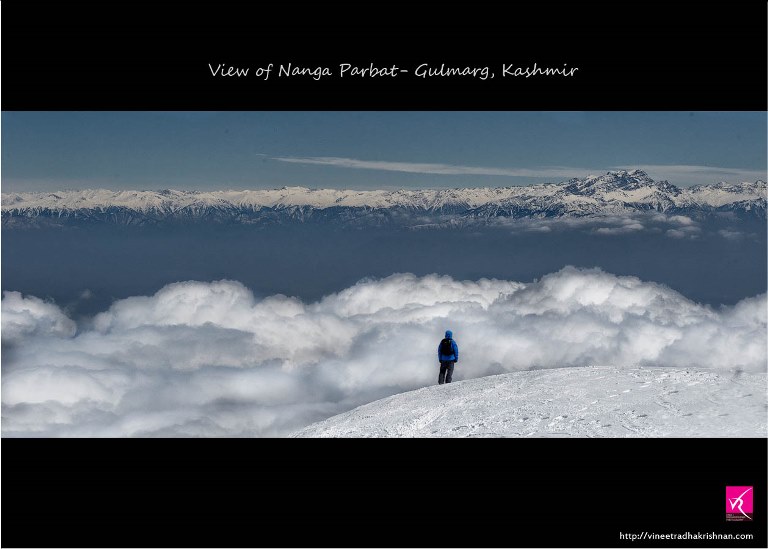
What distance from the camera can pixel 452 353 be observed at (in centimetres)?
2762

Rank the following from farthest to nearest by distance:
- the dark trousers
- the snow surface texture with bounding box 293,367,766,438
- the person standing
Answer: the dark trousers
the person standing
the snow surface texture with bounding box 293,367,766,438

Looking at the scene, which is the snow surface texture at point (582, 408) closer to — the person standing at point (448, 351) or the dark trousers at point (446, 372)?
the dark trousers at point (446, 372)

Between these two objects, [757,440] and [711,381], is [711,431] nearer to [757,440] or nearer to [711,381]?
[757,440]

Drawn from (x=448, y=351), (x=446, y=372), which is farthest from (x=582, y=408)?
(x=446, y=372)

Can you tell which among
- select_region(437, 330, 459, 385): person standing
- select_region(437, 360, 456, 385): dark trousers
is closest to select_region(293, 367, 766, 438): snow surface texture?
select_region(437, 360, 456, 385): dark trousers

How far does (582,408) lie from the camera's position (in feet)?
71.7

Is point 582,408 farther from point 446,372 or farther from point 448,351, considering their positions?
point 446,372

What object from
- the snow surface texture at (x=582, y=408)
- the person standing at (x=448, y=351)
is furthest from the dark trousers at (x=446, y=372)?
the snow surface texture at (x=582, y=408)

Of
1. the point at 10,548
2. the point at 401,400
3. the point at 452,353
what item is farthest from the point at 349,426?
the point at 10,548

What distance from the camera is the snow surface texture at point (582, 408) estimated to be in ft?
63.9

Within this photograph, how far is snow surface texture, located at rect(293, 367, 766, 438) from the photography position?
19.5 metres

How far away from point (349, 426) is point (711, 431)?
12.9 m

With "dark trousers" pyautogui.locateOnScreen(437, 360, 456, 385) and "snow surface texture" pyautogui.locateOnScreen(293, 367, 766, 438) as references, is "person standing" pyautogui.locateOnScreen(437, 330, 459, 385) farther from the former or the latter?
"snow surface texture" pyautogui.locateOnScreen(293, 367, 766, 438)

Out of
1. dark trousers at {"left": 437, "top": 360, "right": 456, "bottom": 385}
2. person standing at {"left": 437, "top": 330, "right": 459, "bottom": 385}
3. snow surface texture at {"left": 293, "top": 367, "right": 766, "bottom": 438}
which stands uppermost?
person standing at {"left": 437, "top": 330, "right": 459, "bottom": 385}
